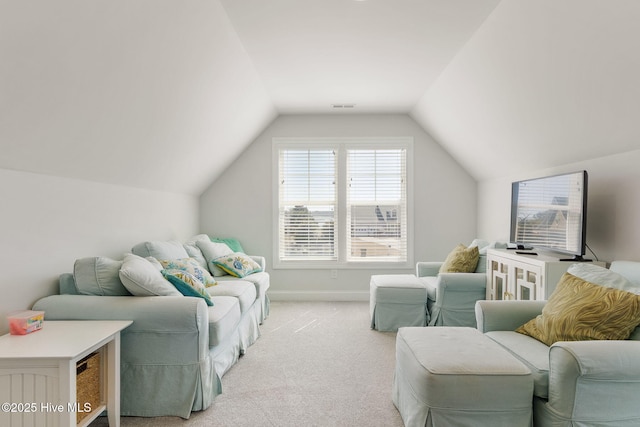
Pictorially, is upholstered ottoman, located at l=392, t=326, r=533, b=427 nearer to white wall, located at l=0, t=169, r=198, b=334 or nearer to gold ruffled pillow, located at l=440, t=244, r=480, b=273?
gold ruffled pillow, located at l=440, t=244, r=480, b=273

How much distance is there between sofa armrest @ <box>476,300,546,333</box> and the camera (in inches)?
98.2

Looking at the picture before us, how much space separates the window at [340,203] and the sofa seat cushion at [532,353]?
3.06 m

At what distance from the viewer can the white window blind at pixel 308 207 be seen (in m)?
5.47

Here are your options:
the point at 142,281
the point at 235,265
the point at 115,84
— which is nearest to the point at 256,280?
the point at 235,265

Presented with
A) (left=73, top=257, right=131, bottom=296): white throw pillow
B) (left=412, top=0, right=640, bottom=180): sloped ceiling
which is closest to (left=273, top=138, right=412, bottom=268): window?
(left=412, top=0, right=640, bottom=180): sloped ceiling

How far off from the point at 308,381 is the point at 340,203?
2.94 meters

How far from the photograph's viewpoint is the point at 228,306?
114 inches

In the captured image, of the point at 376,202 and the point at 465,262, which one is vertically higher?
the point at 376,202

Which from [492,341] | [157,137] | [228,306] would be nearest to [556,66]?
[492,341]

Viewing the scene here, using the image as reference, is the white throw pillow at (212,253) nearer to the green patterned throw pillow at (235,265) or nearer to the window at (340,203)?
the green patterned throw pillow at (235,265)

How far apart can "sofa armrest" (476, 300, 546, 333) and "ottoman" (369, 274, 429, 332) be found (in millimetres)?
1488

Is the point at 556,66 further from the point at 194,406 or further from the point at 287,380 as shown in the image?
the point at 194,406

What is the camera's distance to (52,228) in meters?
2.54

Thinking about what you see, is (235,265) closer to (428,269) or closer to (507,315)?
(428,269)
